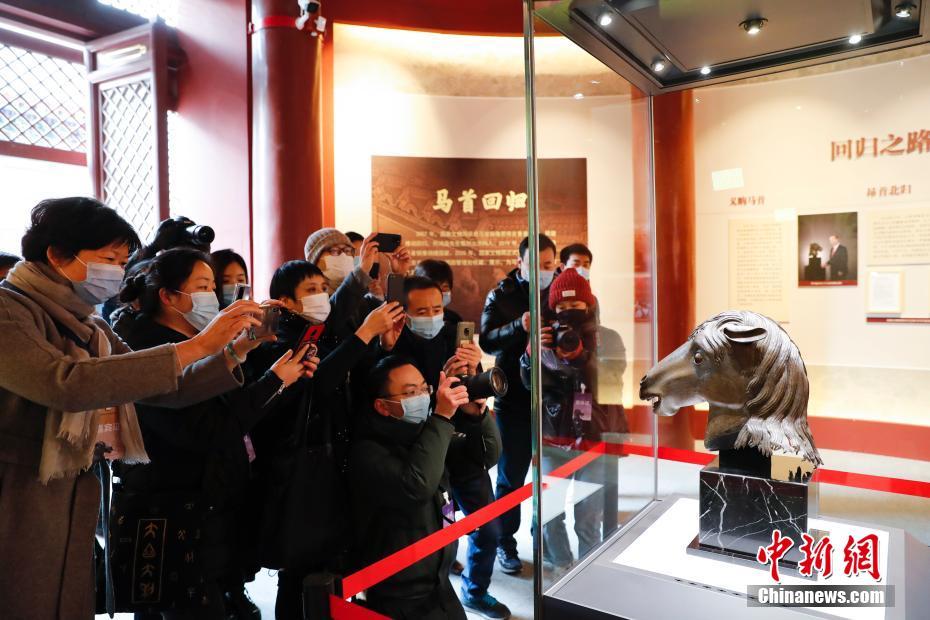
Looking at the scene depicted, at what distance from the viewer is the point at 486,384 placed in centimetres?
176

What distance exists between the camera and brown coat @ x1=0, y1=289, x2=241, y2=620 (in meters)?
1.24

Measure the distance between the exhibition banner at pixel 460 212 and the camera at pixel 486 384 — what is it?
299cm

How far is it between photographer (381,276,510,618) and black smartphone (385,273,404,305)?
0.08 meters

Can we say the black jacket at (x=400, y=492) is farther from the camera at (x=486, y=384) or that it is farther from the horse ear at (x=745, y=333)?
the horse ear at (x=745, y=333)

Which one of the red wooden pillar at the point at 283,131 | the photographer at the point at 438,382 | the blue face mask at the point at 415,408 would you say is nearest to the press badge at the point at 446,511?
the photographer at the point at 438,382

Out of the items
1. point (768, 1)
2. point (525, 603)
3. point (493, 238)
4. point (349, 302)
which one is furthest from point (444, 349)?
point (493, 238)

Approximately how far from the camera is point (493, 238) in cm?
479

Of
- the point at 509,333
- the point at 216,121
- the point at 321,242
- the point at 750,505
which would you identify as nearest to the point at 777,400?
the point at 750,505

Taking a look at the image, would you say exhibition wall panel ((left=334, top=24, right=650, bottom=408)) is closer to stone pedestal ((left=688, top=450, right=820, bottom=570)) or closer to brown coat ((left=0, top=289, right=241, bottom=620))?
brown coat ((left=0, top=289, right=241, bottom=620))

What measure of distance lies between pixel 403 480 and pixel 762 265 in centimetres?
126

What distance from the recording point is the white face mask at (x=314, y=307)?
2.01m

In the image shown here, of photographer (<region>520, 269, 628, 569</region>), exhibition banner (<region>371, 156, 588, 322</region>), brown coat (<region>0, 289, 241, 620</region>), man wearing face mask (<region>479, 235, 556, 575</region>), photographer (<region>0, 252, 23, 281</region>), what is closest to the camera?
brown coat (<region>0, 289, 241, 620</region>)

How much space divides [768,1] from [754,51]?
1.08 ft

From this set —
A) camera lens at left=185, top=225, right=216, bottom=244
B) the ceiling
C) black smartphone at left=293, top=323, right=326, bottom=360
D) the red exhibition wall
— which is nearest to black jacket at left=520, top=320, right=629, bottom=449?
black smartphone at left=293, top=323, right=326, bottom=360
